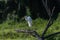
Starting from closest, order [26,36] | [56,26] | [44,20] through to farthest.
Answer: [26,36]
[56,26]
[44,20]

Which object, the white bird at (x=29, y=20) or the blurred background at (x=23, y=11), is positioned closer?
the white bird at (x=29, y=20)

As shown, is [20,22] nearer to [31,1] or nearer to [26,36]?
[31,1]

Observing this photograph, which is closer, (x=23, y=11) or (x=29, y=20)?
(x=29, y=20)

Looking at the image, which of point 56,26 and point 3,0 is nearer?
point 56,26

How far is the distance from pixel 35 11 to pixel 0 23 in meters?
1.95

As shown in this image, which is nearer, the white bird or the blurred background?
the white bird

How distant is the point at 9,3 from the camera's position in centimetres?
2002

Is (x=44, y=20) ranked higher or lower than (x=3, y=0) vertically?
lower

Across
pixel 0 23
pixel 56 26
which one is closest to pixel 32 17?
pixel 0 23

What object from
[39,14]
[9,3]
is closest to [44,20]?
[39,14]

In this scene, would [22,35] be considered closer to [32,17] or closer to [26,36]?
[26,36]

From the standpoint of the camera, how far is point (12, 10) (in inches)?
790

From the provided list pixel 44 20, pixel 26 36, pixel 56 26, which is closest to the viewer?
pixel 26 36

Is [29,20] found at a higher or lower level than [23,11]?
lower
